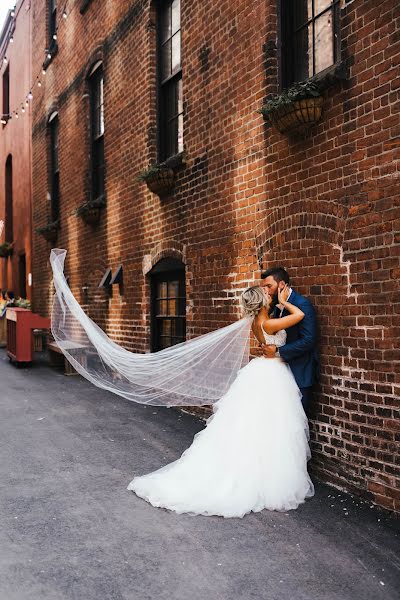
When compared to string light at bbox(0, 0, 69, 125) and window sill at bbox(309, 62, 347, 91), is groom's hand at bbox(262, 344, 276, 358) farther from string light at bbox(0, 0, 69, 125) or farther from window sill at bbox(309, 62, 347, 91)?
string light at bbox(0, 0, 69, 125)

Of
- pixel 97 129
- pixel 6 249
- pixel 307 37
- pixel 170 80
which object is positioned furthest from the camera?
pixel 6 249

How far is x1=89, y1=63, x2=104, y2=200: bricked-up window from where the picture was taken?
12.8 m

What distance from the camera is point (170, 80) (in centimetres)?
948

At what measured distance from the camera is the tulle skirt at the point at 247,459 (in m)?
4.88

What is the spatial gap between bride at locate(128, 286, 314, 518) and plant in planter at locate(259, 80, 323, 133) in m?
1.55

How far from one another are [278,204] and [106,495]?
10.5 feet

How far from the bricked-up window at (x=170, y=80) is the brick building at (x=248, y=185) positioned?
0.03m

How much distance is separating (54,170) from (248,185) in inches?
427

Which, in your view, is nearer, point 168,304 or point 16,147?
point 168,304

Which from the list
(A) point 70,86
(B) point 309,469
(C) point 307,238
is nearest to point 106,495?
(B) point 309,469

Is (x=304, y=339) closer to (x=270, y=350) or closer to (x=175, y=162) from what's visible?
(x=270, y=350)

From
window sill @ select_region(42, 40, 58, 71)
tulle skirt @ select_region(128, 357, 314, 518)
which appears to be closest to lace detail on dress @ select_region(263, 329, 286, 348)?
tulle skirt @ select_region(128, 357, 314, 518)

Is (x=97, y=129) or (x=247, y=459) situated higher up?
(x=97, y=129)

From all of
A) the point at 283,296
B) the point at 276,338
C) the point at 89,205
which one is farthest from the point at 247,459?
the point at 89,205
